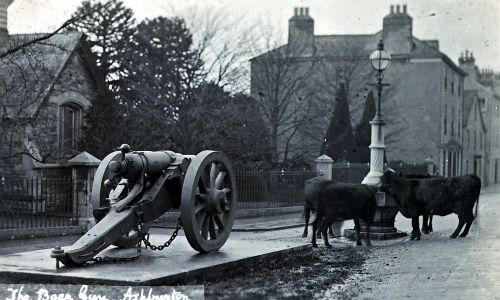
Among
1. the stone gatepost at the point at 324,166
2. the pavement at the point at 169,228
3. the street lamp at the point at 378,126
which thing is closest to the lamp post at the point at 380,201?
the street lamp at the point at 378,126

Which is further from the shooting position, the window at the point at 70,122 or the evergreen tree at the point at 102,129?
the window at the point at 70,122

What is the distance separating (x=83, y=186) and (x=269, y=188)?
23.5 ft

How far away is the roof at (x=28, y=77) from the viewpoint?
16.4m

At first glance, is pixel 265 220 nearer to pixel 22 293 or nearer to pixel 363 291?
pixel 363 291

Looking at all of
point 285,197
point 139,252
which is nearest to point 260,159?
point 285,197

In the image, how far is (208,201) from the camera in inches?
389

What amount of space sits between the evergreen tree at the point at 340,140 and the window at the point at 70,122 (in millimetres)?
11832

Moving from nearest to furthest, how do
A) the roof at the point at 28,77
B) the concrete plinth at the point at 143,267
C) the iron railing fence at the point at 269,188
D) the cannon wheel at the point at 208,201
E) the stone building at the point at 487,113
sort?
the concrete plinth at the point at 143,267 → the cannon wheel at the point at 208,201 → the roof at the point at 28,77 → the iron railing fence at the point at 269,188 → the stone building at the point at 487,113

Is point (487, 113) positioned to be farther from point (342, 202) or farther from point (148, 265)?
point (148, 265)

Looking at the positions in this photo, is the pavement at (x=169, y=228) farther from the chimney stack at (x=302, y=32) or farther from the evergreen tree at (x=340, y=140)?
the chimney stack at (x=302, y=32)

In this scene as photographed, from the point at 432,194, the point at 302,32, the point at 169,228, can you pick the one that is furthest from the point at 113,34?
the point at 432,194

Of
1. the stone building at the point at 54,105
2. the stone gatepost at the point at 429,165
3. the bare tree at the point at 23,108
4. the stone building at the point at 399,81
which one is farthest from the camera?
the stone building at the point at 399,81

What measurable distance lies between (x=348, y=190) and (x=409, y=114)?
29135 mm

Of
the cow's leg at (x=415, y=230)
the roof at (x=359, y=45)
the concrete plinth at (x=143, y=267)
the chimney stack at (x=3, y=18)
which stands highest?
the roof at (x=359, y=45)
